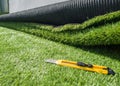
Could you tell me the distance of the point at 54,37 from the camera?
10.7ft

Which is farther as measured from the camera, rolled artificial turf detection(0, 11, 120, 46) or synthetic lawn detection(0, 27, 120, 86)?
rolled artificial turf detection(0, 11, 120, 46)

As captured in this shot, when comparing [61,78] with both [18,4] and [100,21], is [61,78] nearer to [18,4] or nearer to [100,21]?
[100,21]

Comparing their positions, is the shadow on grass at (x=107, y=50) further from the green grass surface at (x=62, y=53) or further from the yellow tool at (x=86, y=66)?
the yellow tool at (x=86, y=66)

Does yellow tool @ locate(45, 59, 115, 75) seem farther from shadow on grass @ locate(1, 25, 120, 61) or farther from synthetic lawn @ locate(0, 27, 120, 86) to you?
shadow on grass @ locate(1, 25, 120, 61)

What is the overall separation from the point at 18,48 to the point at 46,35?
0.68m

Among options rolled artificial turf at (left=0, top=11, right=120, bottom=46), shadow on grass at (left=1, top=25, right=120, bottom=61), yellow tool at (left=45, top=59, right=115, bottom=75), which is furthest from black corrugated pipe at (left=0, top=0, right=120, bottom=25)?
yellow tool at (left=45, top=59, right=115, bottom=75)

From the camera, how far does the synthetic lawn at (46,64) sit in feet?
6.32

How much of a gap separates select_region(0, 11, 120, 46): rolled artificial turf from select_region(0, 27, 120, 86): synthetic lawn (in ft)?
0.40

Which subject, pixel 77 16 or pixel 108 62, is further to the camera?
pixel 77 16

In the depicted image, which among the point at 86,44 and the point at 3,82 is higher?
the point at 86,44

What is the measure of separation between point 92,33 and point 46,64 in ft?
2.83

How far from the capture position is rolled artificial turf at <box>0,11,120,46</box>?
2508 mm

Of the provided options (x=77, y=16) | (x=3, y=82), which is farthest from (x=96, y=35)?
(x=3, y=82)

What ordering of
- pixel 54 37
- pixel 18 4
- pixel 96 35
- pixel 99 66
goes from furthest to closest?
pixel 18 4 < pixel 54 37 < pixel 96 35 < pixel 99 66
